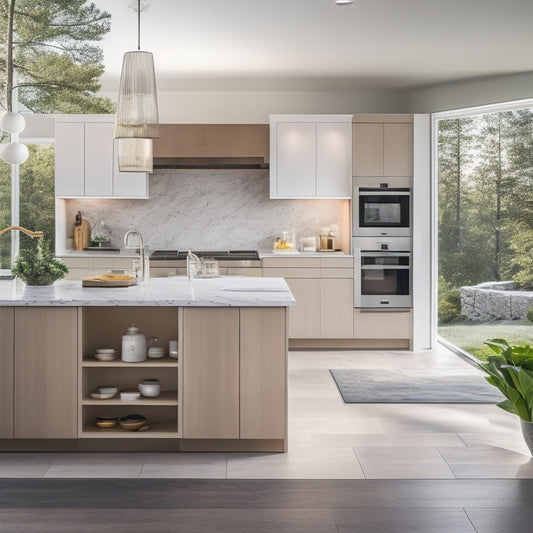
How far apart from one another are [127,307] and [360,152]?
3815 millimetres

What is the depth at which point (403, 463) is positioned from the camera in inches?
153

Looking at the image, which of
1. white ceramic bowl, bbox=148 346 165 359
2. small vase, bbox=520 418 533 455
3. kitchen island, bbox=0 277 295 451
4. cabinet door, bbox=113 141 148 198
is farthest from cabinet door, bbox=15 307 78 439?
cabinet door, bbox=113 141 148 198

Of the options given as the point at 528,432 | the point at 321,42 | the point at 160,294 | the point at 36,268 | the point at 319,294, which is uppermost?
the point at 321,42

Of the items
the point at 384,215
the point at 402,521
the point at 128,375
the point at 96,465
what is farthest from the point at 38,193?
the point at 402,521

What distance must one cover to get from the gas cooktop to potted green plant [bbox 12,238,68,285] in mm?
2763

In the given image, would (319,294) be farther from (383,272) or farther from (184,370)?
(184,370)

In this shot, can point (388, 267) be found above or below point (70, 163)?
below

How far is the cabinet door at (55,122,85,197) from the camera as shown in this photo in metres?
7.39

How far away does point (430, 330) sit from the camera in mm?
7422

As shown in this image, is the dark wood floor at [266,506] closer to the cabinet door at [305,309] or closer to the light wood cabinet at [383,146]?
the cabinet door at [305,309]

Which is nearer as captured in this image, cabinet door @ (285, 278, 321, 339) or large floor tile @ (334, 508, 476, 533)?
large floor tile @ (334, 508, 476, 533)

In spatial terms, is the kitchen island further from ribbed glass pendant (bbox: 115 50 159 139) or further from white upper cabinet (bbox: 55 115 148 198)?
white upper cabinet (bbox: 55 115 148 198)

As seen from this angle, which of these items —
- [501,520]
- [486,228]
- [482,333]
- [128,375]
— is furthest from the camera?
[482,333]

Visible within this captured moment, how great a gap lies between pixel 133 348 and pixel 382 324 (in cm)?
386
